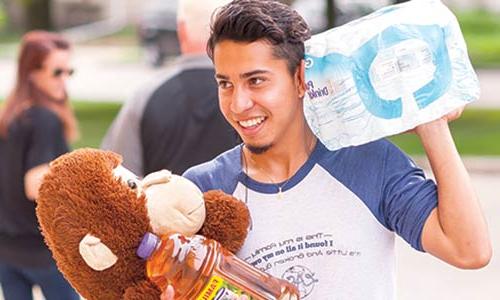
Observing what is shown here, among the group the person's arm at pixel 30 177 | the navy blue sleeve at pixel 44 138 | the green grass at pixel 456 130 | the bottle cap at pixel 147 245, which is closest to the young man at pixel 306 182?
the bottle cap at pixel 147 245

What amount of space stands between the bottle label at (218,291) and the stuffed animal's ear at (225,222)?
170mm

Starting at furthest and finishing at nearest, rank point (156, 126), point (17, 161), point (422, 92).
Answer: point (17, 161) < point (156, 126) < point (422, 92)

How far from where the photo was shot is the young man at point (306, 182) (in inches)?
91.7

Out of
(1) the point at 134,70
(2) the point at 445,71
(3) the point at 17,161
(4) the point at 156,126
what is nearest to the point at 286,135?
(2) the point at 445,71

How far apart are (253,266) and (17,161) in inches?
114

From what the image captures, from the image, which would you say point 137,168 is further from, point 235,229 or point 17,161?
point 235,229

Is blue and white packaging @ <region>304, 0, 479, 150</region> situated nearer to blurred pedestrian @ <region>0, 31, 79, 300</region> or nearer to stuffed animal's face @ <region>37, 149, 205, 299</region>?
stuffed animal's face @ <region>37, 149, 205, 299</region>

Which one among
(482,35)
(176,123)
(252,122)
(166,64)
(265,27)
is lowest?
(482,35)

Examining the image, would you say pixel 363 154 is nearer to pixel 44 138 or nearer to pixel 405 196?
pixel 405 196

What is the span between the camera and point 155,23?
81.4 feet

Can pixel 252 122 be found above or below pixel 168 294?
above

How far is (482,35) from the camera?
1200 inches

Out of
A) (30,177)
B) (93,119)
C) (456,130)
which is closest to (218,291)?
(30,177)

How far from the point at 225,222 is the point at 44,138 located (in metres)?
2.80
